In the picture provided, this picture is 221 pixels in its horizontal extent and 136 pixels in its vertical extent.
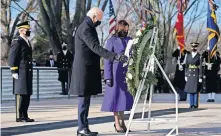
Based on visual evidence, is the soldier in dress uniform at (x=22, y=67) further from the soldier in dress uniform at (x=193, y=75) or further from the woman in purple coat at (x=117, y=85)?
the soldier in dress uniform at (x=193, y=75)

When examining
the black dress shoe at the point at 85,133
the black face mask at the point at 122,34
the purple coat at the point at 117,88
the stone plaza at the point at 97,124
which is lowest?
the stone plaza at the point at 97,124

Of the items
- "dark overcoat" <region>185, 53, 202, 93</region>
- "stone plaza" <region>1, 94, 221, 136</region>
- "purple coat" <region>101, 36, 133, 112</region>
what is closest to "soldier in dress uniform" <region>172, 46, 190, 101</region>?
"dark overcoat" <region>185, 53, 202, 93</region>

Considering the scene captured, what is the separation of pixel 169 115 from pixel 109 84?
400 centimetres

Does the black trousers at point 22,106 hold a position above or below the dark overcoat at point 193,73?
below

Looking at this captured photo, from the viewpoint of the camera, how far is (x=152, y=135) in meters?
9.02

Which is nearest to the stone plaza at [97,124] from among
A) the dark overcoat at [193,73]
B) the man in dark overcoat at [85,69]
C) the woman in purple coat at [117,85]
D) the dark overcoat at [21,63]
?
the woman in purple coat at [117,85]

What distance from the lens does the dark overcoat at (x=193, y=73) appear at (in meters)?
16.1

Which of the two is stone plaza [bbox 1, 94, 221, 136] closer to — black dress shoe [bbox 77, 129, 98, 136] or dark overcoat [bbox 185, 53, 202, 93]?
black dress shoe [bbox 77, 129, 98, 136]

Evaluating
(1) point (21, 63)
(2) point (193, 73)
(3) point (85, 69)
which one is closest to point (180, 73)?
(2) point (193, 73)

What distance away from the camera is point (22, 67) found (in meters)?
11.5

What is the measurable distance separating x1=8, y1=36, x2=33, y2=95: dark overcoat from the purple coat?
7.99 ft

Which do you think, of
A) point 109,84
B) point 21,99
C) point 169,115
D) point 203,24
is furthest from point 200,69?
point 203,24

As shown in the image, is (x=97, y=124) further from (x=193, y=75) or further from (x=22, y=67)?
(x=193, y=75)

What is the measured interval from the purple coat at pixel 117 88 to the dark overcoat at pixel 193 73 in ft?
22.2
